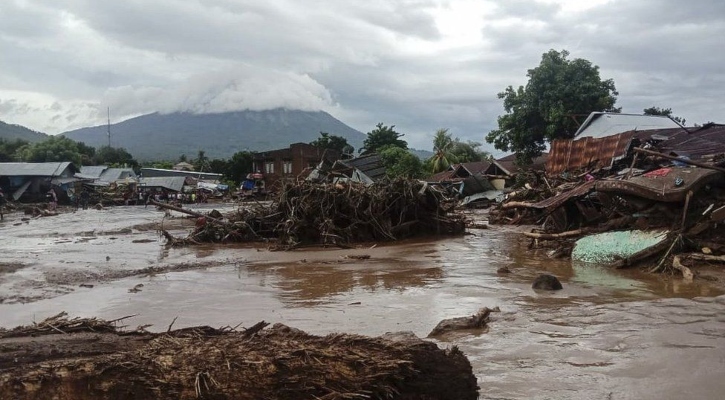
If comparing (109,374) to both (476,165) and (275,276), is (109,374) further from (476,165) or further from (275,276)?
(476,165)

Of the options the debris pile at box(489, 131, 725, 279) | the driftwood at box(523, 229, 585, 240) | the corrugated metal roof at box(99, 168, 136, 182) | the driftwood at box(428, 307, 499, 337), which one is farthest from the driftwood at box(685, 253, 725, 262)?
the corrugated metal roof at box(99, 168, 136, 182)

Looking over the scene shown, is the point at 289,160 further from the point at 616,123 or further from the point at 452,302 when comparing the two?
the point at 452,302

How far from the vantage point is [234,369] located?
121 inches

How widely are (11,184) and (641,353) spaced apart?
153 ft

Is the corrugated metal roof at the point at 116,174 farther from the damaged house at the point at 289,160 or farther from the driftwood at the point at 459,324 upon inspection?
the driftwood at the point at 459,324

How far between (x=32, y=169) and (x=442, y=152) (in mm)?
34942

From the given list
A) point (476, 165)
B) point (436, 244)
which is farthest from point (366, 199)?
point (476, 165)

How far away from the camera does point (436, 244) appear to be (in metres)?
15.0

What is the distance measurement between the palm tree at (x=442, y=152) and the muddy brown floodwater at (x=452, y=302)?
129 ft

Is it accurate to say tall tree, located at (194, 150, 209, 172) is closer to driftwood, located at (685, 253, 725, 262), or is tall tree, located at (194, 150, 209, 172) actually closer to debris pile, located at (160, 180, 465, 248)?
debris pile, located at (160, 180, 465, 248)

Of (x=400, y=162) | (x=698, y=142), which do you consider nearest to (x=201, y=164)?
(x=400, y=162)

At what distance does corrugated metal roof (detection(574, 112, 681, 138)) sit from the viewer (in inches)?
1008

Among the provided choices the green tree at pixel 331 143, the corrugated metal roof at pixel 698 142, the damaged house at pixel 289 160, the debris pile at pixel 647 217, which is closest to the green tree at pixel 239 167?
the damaged house at pixel 289 160

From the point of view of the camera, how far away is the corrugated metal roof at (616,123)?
25.6m
